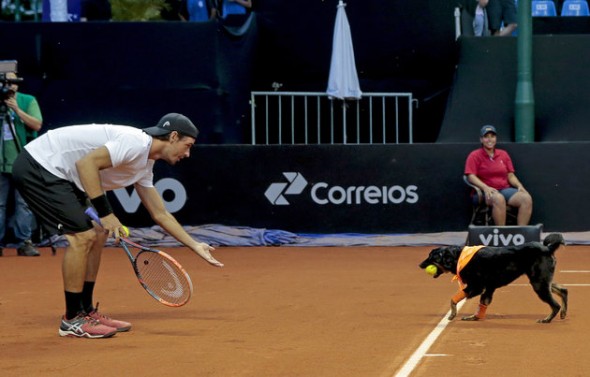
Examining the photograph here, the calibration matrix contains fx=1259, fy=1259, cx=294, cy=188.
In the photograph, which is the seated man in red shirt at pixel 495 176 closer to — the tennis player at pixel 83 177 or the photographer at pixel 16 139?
the photographer at pixel 16 139

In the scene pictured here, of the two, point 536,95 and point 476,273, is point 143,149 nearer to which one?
point 476,273

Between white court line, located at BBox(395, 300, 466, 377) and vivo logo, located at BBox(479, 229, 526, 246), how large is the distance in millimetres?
5169

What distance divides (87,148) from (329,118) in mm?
9565

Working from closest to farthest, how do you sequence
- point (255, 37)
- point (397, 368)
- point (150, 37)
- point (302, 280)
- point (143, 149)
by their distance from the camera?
point (397, 368) < point (143, 149) < point (302, 280) < point (150, 37) < point (255, 37)

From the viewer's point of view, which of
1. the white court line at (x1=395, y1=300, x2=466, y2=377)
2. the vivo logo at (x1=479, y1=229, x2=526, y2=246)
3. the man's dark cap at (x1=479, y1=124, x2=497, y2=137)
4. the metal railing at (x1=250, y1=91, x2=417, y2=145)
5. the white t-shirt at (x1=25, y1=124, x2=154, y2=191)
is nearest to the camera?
the white court line at (x1=395, y1=300, x2=466, y2=377)

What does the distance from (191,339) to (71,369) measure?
1.21 meters

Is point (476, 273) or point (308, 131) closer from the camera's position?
point (476, 273)

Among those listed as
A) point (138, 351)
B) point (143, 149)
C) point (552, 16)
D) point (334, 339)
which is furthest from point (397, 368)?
point (552, 16)

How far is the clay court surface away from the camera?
6.96 meters

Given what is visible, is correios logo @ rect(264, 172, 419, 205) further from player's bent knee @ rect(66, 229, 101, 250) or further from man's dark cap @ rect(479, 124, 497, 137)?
player's bent knee @ rect(66, 229, 101, 250)

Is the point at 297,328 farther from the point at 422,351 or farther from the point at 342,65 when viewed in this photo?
the point at 342,65

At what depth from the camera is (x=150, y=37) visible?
53.6 ft

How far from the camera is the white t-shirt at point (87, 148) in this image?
8.30 metres

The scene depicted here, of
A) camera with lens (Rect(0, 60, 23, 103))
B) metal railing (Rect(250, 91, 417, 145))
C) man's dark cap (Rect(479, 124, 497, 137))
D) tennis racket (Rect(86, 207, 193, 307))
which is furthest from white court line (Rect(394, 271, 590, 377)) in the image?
metal railing (Rect(250, 91, 417, 145))
